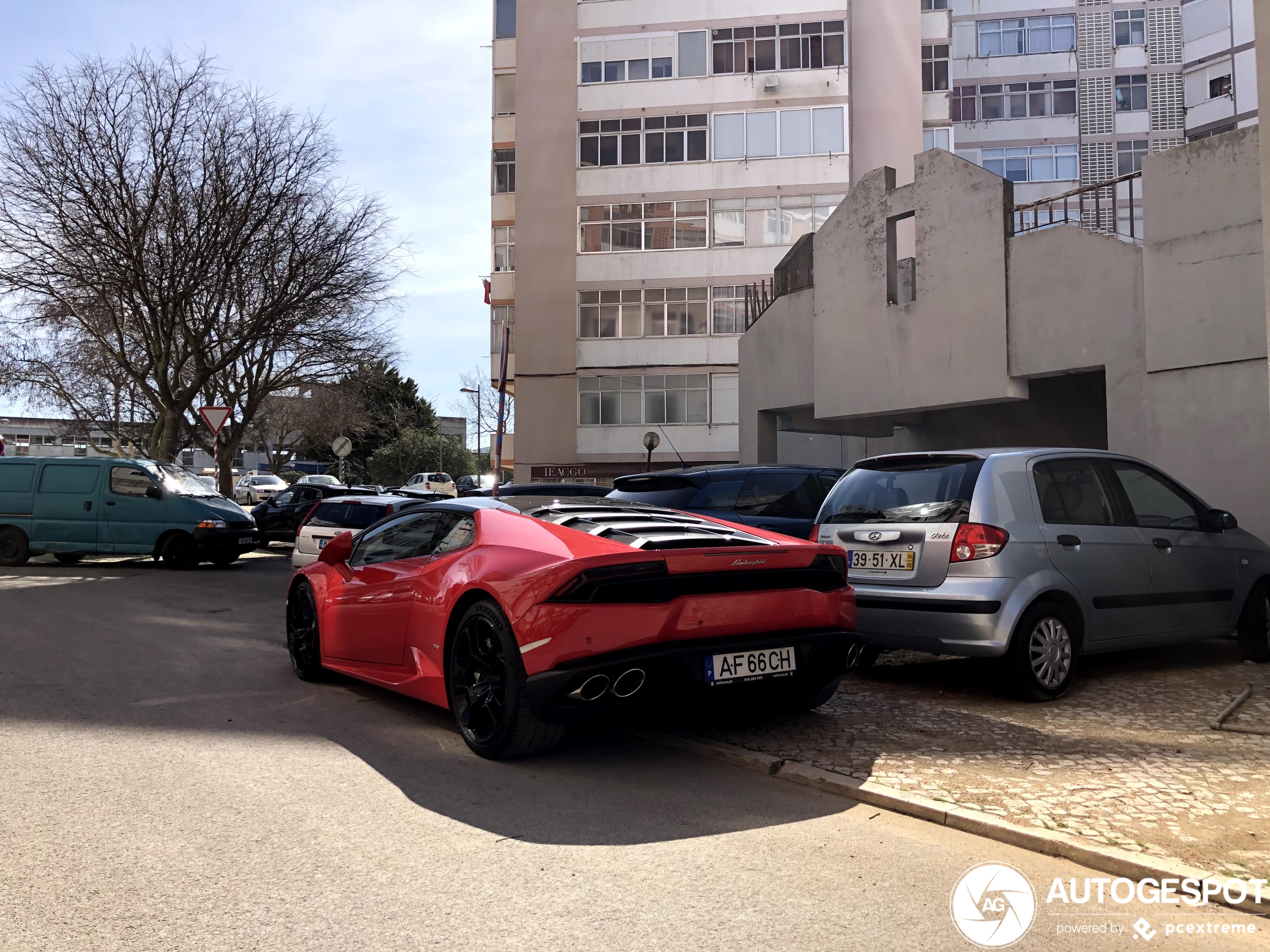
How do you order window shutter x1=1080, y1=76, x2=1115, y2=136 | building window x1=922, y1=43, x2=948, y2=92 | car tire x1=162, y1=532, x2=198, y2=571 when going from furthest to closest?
1. window shutter x1=1080, y1=76, x2=1115, y2=136
2. building window x1=922, y1=43, x2=948, y2=92
3. car tire x1=162, y1=532, x2=198, y2=571

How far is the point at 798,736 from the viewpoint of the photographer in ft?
19.7

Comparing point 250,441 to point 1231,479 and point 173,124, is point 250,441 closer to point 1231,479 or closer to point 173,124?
point 173,124

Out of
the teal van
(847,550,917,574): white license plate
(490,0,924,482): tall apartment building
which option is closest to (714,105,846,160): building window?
(490,0,924,482): tall apartment building

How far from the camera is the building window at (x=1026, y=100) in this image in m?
44.9

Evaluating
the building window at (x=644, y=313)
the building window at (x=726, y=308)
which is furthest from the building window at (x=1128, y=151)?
the building window at (x=644, y=313)

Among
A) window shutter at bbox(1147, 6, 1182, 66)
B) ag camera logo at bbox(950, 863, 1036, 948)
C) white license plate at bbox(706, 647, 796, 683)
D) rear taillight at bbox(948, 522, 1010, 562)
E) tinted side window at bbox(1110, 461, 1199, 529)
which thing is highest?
window shutter at bbox(1147, 6, 1182, 66)

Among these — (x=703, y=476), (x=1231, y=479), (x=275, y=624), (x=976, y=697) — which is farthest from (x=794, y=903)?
(x=275, y=624)

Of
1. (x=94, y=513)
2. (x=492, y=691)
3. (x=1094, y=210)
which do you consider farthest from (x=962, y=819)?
(x=94, y=513)

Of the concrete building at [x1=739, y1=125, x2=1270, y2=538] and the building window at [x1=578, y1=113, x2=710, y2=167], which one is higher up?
the building window at [x1=578, y1=113, x2=710, y2=167]

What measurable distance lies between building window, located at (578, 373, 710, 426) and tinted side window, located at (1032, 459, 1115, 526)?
1121 inches

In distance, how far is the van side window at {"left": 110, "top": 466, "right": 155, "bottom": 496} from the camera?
19047 mm

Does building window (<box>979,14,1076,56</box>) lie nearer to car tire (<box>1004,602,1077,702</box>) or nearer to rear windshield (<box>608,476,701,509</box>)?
rear windshield (<box>608,476,701,509</box>)

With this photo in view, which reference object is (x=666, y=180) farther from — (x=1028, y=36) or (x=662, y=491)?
(x=662, y=491)

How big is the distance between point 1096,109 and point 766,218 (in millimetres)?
18664
